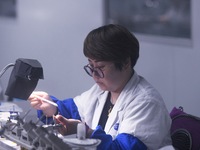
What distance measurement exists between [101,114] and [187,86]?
1610 millimetres

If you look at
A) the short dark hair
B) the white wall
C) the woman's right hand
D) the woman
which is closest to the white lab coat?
the woman

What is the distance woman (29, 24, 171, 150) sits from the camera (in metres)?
2.11

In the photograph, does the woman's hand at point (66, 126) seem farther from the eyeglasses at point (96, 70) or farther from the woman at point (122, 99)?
the eyeglasses at point (96, 70)

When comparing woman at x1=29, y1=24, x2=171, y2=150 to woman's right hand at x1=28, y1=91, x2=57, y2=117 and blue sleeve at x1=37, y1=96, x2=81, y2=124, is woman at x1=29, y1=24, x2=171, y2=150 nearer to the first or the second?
woman's right hand at x1=28, y1=91, x2=57, y2=117

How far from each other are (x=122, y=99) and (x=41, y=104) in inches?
16.5

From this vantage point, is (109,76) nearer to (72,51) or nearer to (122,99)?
(122,99)

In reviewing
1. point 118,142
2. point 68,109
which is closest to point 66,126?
point 118,142

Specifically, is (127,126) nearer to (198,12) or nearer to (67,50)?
(198,12)

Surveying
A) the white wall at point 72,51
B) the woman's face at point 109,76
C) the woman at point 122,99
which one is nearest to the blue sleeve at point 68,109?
the woman at point 122,99

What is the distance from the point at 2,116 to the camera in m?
2.46

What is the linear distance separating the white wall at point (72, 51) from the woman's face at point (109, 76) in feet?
5.29

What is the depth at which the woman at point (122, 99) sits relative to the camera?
2.11 metres

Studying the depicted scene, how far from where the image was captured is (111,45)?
2.23m

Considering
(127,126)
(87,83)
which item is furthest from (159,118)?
(87,83)
